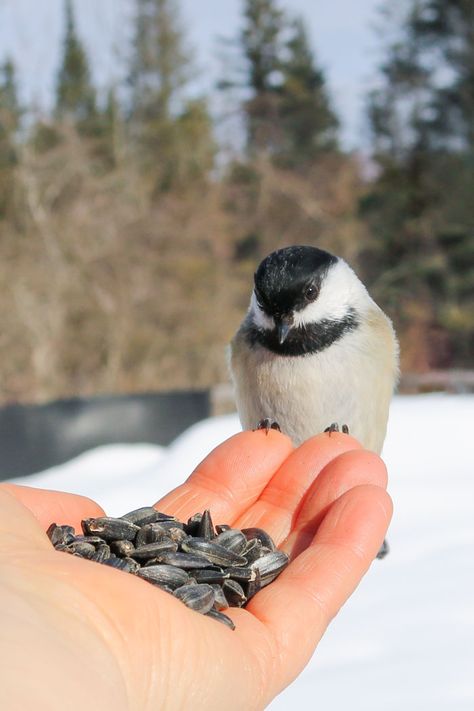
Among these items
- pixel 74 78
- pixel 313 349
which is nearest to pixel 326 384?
pixel 313 349

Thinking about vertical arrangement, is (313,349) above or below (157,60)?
below

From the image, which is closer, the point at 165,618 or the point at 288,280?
the point at 165,618

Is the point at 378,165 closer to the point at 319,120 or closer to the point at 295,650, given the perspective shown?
the point at 319,120

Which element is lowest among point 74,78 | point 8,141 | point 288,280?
point 288,280

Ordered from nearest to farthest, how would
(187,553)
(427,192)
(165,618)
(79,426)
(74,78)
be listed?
(165,618) < (187,553) < (79,426) < (427,192) < (74,78)

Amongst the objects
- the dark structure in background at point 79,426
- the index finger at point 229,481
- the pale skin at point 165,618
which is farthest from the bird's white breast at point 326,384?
the dark structure in background at point 79,426

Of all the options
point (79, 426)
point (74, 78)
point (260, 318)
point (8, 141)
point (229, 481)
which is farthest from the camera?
point (74, 78)

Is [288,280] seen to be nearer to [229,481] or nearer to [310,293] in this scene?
[310,293]
